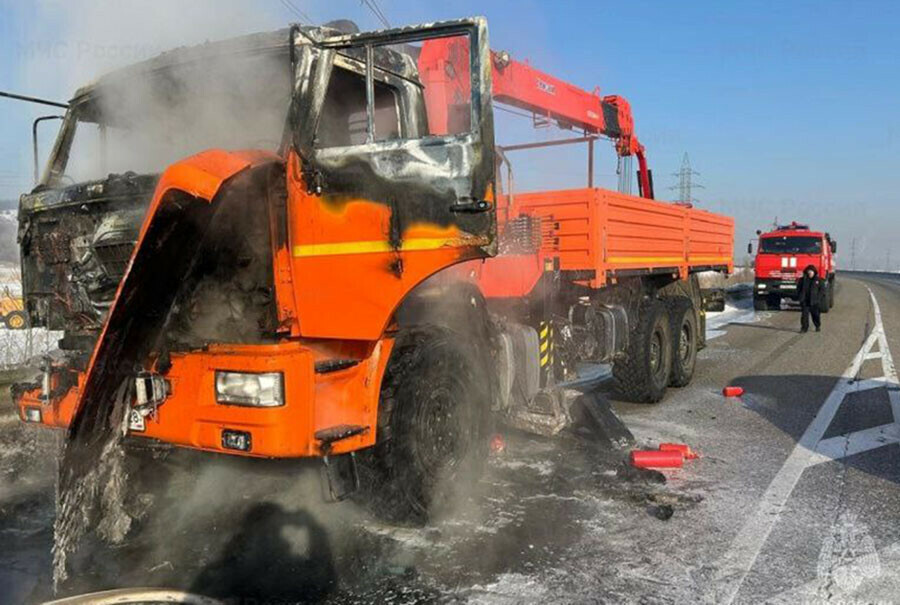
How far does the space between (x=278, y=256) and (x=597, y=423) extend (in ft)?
12.5

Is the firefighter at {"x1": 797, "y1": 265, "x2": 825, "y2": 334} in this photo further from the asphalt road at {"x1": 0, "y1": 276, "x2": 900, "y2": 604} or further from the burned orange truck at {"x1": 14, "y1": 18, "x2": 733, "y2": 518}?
the burned orange truck at {"x1": 14, "y1": 18, "x2": 733, "y2": 518}

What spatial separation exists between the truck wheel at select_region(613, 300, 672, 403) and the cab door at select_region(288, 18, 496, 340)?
4.58m

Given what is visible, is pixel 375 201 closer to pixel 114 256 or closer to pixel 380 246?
pixel 380 246

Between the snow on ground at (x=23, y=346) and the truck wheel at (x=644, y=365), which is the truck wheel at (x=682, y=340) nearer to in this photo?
the truck wheel at (x=644, y=365)

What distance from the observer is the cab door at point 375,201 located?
3.21m

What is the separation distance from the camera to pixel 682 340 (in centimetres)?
881

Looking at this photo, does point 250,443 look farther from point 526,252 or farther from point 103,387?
point 526,252

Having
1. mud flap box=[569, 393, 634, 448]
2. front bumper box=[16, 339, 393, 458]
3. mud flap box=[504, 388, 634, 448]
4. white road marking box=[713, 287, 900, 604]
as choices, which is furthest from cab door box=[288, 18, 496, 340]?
mud flap box=[569, 393, 634, 448]

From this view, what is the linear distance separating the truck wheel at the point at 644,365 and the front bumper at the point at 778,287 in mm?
14311

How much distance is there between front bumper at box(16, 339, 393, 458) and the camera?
313cm

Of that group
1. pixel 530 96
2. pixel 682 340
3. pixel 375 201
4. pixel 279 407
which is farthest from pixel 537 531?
pixel 682 340

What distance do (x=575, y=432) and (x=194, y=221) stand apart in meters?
4.21

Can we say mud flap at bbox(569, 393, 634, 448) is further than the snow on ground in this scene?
No

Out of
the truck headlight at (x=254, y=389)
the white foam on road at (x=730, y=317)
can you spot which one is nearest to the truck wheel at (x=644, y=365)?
the truck headlight at (x=254, y=389)
